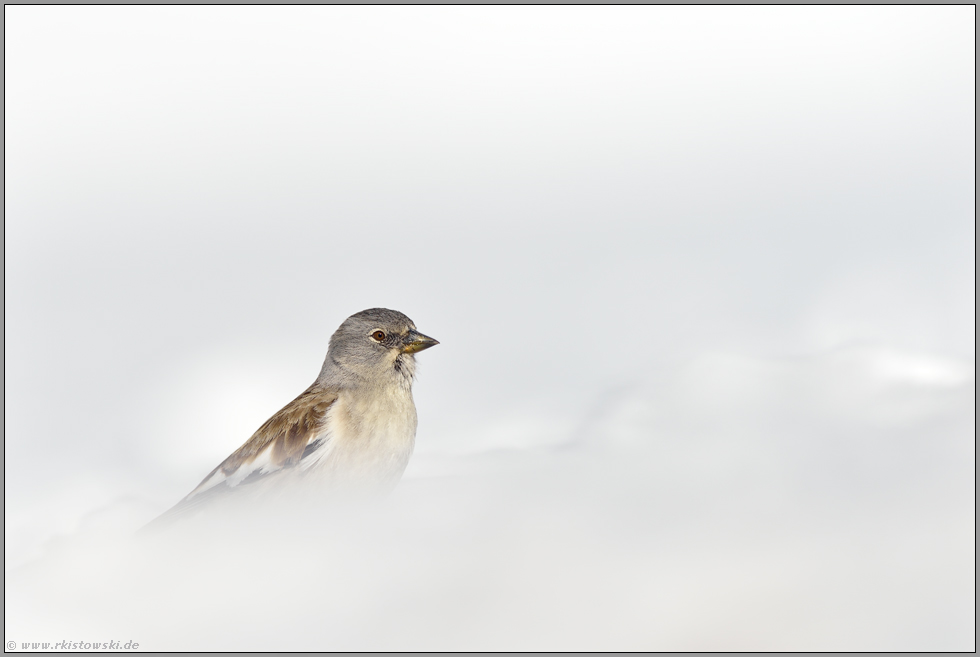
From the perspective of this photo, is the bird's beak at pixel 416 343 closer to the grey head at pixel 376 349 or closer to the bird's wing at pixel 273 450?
the grey head at pixel 376 349

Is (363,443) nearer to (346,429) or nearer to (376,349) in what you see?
(346,429)

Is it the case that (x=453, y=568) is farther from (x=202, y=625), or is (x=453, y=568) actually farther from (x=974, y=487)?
(x=974, y=487)

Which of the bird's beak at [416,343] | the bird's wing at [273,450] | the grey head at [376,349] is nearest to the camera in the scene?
the bird's wing at [273,450]

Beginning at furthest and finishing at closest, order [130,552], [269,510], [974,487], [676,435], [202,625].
A: 1. [676,435]
2. [269,510]
3. [130,552]
4. [974,487]
5. [202,625]

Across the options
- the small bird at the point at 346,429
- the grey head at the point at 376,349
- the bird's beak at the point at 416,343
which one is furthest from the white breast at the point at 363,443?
the bird's beak at the point at 416,343

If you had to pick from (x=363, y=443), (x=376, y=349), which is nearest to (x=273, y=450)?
(x=363, y=443)

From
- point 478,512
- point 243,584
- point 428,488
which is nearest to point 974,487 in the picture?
point 478,512

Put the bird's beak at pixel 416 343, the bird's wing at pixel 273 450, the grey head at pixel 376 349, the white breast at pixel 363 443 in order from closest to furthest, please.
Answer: the white breast at pixel 363 443 < the bird's wing at pixel 273 450 < the grey head at pixel 376 349 < the bird's beak at pixel 416 343
